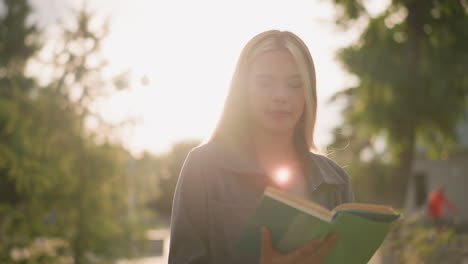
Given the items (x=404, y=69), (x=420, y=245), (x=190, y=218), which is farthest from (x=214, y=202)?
(x=404, y=69)

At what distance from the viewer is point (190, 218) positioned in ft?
6.62

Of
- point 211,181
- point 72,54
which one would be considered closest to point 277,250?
point 211,181

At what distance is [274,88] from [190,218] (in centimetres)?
60

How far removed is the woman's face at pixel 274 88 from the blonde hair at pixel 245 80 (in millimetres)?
26

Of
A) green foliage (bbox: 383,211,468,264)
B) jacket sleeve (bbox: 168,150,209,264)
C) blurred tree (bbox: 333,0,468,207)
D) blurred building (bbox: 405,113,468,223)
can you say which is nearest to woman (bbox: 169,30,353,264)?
jacket sleeve (bbox: 168,150,209,264)

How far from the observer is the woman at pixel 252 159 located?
205cm

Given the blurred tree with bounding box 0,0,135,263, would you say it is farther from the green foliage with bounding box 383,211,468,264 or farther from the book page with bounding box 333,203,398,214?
the book page with bounding box 333,203,398,214

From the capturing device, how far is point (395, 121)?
11.6 meters

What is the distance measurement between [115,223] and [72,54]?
2.47m

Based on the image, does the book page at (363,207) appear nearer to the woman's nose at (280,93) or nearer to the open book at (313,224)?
the open book at (313,224)

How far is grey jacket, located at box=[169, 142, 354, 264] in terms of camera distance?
1978 millimetres

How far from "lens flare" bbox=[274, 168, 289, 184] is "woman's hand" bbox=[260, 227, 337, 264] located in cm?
55

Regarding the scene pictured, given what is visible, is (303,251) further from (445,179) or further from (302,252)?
(445,179)

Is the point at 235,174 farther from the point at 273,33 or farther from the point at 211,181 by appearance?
the point at 273,33
